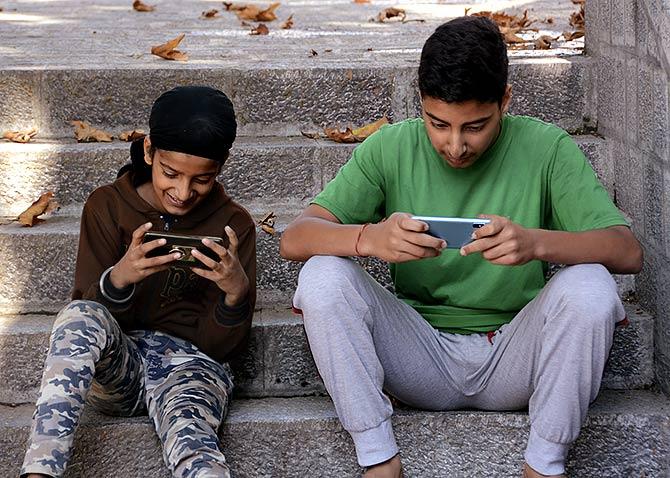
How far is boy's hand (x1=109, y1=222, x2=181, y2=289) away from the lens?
3.23 meters

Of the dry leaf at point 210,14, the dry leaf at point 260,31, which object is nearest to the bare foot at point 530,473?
the dry leaf at point 260,31

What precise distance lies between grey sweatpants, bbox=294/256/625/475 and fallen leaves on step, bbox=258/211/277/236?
796mm

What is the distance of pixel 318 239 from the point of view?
3232mm

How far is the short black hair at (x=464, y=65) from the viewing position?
3045 millimetres

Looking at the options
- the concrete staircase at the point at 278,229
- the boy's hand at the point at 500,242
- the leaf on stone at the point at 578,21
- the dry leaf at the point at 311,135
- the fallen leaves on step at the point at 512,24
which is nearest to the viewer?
the boy's hand at the point at 500,242

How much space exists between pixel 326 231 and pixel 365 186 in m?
0.24

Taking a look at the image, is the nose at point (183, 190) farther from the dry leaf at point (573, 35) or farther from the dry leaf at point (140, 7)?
the dry leaf at point (140, 7)

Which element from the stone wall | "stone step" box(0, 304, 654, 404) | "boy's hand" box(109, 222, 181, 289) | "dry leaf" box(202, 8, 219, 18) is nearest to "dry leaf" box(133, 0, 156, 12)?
"dry leaf" box(202, 8, 219, 18)

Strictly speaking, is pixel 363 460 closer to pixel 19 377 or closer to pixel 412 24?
pixel 19 377

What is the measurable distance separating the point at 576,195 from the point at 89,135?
6.75ft

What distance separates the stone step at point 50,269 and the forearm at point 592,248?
85cm

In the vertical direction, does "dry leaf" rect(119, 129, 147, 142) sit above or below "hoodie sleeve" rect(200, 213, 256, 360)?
above

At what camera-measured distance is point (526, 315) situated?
3.23 m

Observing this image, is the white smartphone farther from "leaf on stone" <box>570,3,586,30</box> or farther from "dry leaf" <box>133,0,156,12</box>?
"dry leaf" <box>133,0,156,12</box>
